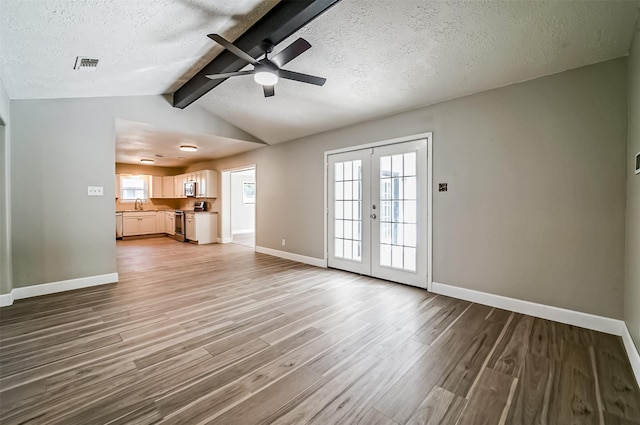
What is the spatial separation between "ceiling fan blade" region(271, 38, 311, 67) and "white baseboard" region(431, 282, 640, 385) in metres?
3.23

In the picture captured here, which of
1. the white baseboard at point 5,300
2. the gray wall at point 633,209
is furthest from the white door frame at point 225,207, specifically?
the gray wall at point 633,209

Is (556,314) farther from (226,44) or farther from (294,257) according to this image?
(294,257)

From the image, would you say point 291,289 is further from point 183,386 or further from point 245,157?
point 245,157

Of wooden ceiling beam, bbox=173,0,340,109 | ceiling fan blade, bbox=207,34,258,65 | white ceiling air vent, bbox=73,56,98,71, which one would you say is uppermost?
wooden ceiling beam, bbox=173,0,340,109

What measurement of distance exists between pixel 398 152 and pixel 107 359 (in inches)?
157

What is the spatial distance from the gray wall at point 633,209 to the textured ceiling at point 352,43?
369mm

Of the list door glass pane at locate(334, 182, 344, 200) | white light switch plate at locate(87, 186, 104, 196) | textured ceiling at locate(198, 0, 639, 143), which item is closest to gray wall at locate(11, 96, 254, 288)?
white light switch plate at locate(87, 186, 104, 196)

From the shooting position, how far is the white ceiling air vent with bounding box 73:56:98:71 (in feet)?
9.23

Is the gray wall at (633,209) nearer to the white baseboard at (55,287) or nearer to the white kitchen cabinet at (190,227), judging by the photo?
→ the white baseboard at (55,287)

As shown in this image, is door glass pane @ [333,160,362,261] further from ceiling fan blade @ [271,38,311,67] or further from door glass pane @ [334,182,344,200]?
ceiling fan blade @ [271,38,311,67]

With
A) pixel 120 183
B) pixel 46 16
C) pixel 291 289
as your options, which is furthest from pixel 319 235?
pixel 120 183

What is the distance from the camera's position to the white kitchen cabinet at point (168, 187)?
9.69m

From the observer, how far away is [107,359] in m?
2.12

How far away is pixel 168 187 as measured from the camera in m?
9.71
